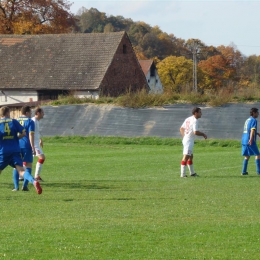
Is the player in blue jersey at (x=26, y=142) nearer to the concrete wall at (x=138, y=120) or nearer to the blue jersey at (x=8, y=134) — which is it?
the blue jersey at (x=8, y=134)

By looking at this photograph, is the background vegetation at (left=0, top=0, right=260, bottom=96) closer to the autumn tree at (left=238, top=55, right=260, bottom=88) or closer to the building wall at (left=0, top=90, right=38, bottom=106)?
the autumn tree at (left=238, top=55, right=260, bottom=88)

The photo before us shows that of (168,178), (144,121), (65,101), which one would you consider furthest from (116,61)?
(168,178)

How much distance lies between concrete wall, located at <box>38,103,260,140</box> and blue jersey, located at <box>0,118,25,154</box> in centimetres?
2418

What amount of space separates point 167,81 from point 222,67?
7.20 meters

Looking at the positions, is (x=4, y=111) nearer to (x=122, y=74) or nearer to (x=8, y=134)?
(x=8, y=134)

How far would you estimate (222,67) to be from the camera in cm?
8375

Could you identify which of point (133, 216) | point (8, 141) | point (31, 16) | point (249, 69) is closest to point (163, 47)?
point (249, 69)

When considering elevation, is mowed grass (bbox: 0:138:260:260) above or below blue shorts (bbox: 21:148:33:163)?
below

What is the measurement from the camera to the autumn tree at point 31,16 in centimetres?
6675

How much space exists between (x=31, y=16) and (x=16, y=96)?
50.6 ft

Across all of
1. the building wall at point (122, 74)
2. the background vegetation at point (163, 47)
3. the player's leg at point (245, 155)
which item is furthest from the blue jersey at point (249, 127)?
the building wall at point (122, 74)

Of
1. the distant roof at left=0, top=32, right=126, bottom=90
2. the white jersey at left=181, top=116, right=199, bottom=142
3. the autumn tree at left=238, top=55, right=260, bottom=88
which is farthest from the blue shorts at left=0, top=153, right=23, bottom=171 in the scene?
the autumn tree at left=238, top=55, right=260, bottom=88

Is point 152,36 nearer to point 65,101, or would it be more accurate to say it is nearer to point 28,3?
point 28,3

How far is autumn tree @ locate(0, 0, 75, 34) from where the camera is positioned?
2628 inches
